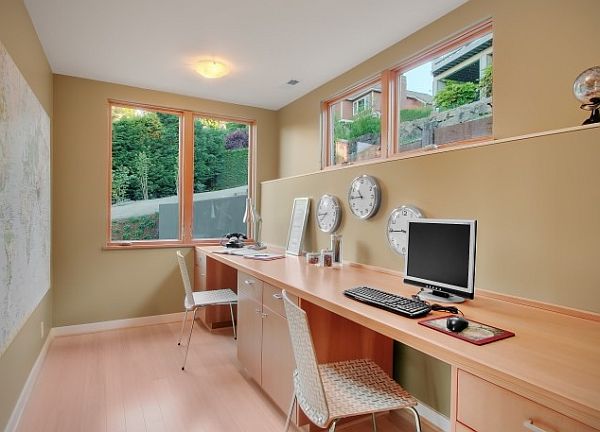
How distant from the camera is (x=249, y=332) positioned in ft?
8.32

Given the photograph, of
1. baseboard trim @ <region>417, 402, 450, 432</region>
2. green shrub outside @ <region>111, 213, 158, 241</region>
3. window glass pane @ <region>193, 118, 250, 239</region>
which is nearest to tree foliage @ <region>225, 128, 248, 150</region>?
window glass pane @ <region>193, 118, 250, 239</region>

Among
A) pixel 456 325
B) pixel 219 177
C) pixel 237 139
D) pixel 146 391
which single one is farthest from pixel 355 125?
pixel 146 391

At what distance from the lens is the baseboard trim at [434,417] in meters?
1.95

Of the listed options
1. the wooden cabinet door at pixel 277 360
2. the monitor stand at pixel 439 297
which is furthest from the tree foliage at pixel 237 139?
the monitor stand at pixel 439 297

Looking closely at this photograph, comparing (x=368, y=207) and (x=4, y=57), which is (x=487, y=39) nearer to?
(x=368, y=207)

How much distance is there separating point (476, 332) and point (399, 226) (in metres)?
1.07

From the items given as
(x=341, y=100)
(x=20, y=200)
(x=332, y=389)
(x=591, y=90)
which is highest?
(x=341, y=100)

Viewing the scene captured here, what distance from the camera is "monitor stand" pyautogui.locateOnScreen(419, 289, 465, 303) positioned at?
167 cm

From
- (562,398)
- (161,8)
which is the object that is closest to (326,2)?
(161,8)

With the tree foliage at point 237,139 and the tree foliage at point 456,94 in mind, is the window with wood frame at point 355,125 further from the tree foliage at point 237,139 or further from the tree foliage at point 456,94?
the tree foliage at point 237,139

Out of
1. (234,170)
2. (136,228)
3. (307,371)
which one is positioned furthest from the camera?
(234,170)

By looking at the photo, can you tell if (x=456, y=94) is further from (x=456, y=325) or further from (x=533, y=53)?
(x=456, y=325)

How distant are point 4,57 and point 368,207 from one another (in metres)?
2.15

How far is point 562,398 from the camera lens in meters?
0.82
